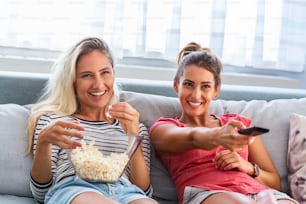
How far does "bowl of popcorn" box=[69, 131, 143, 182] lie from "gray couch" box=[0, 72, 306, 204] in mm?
331

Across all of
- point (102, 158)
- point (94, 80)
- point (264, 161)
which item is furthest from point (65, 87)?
point (264, 161)

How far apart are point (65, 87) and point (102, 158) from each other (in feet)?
1.39

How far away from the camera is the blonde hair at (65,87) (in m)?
1.78

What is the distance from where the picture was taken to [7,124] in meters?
1.80

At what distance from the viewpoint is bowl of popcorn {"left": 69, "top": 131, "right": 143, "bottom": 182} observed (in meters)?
1.47

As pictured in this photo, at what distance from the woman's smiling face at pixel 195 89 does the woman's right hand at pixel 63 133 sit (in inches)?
17.8

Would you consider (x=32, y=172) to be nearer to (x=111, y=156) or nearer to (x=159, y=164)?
(x=111, y=156)

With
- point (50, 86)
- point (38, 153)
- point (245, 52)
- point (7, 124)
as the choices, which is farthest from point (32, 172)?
point (245, 52)

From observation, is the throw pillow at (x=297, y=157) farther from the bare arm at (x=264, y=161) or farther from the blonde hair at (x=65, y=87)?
the blonde hair at (x=65, y=87)

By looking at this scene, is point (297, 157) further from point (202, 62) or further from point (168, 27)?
point (168, 27)

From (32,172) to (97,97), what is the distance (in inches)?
13.3

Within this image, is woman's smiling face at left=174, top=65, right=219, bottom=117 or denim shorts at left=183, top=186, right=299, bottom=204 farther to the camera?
woman's smiling face at left=174, top=65, right=219, bottom=117

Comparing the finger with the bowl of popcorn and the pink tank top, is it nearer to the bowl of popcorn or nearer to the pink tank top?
the bowl of popcorn

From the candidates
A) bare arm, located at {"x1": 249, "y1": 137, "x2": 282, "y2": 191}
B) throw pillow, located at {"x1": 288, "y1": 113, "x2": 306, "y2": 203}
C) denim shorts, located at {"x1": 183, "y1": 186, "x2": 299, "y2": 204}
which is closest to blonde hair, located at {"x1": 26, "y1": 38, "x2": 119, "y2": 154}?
denim shorts, located at {"x1": 183, "y1": 186, "x2": 299, "y2": 204}
